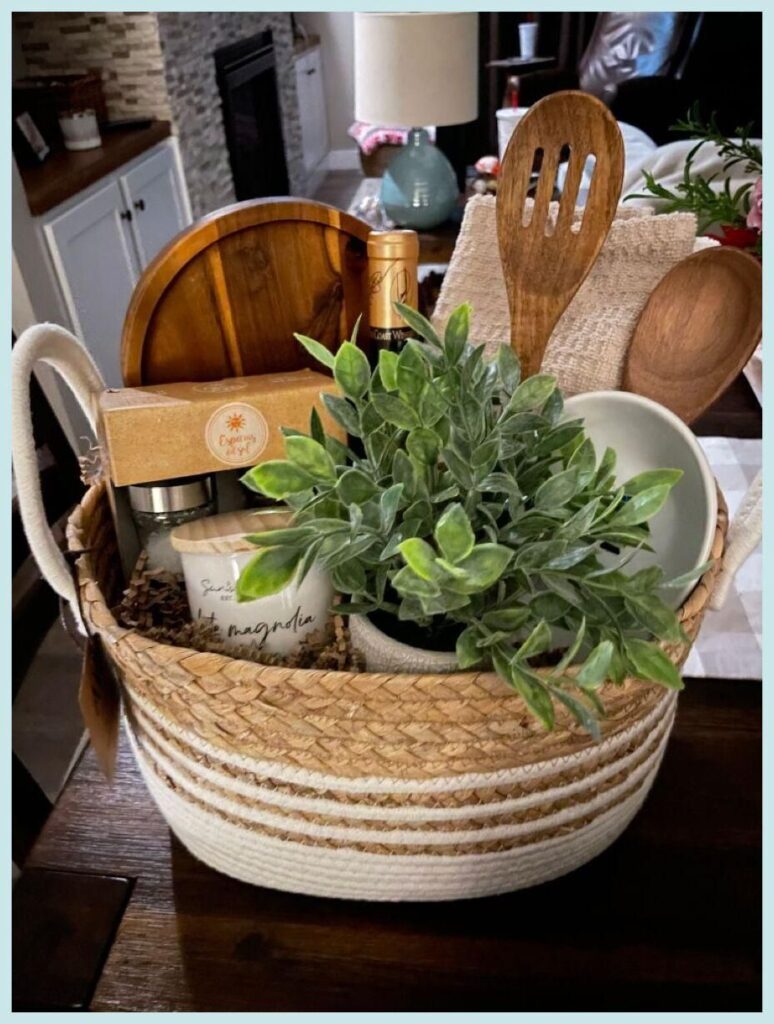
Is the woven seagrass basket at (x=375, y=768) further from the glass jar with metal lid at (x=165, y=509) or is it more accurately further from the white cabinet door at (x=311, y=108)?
the white cabinet door at (x=311, y=108)

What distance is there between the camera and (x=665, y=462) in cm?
49

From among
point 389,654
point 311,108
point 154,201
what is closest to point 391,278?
point 389,654

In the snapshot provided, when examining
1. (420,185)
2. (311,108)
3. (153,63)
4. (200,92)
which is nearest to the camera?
(420,185)

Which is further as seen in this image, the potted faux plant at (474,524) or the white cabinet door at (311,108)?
the white cabinet door at (311,108)

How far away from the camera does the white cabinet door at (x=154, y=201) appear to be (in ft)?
7.23

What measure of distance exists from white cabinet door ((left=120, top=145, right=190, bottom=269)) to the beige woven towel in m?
1.80

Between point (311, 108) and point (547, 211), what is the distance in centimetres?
457

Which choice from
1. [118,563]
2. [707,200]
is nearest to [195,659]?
[118,563]

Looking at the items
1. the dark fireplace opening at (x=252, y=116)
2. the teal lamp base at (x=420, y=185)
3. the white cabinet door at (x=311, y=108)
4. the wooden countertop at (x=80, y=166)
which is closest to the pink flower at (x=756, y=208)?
the teal lamp base at (x=420, y=185)

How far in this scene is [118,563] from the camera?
0.53 metres

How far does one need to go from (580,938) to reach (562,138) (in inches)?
19.0

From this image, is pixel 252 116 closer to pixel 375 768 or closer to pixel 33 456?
pixel 33 456

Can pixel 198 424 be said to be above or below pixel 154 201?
above

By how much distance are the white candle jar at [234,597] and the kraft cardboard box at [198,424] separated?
5cm
